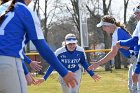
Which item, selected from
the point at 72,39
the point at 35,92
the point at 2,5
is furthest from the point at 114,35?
the point at 35,92

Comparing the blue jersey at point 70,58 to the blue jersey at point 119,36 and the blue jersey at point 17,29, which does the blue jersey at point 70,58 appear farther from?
the blue jersey at point 17,29

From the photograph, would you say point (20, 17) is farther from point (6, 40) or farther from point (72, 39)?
point (72, 39)

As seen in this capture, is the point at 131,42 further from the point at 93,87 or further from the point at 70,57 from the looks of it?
the point at 93,87

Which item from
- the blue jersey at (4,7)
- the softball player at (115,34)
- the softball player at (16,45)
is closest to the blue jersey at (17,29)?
the softball player at (16,45)

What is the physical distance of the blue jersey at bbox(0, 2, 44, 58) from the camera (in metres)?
3.93

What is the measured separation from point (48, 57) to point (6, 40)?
0.46 meters

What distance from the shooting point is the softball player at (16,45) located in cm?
392

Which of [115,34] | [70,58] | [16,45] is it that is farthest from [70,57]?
[16,45]

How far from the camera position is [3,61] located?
154 inches

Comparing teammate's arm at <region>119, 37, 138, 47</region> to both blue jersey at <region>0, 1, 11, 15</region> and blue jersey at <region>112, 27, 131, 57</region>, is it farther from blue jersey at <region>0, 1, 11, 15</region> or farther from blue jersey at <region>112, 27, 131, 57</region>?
blue jersey at <region>0, 1, 11, 15</region>

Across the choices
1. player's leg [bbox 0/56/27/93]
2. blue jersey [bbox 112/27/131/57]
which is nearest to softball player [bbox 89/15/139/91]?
blue jersey [bbox 112/27/131/57]

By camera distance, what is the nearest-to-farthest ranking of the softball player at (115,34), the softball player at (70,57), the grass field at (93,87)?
the softball player at (115,34) < the softball player at (70,57) < the grass field at (93,87)

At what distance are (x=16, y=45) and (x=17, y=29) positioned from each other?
16 cm

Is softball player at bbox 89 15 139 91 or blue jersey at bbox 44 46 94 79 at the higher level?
softball player at bbox 89 15 139 91
